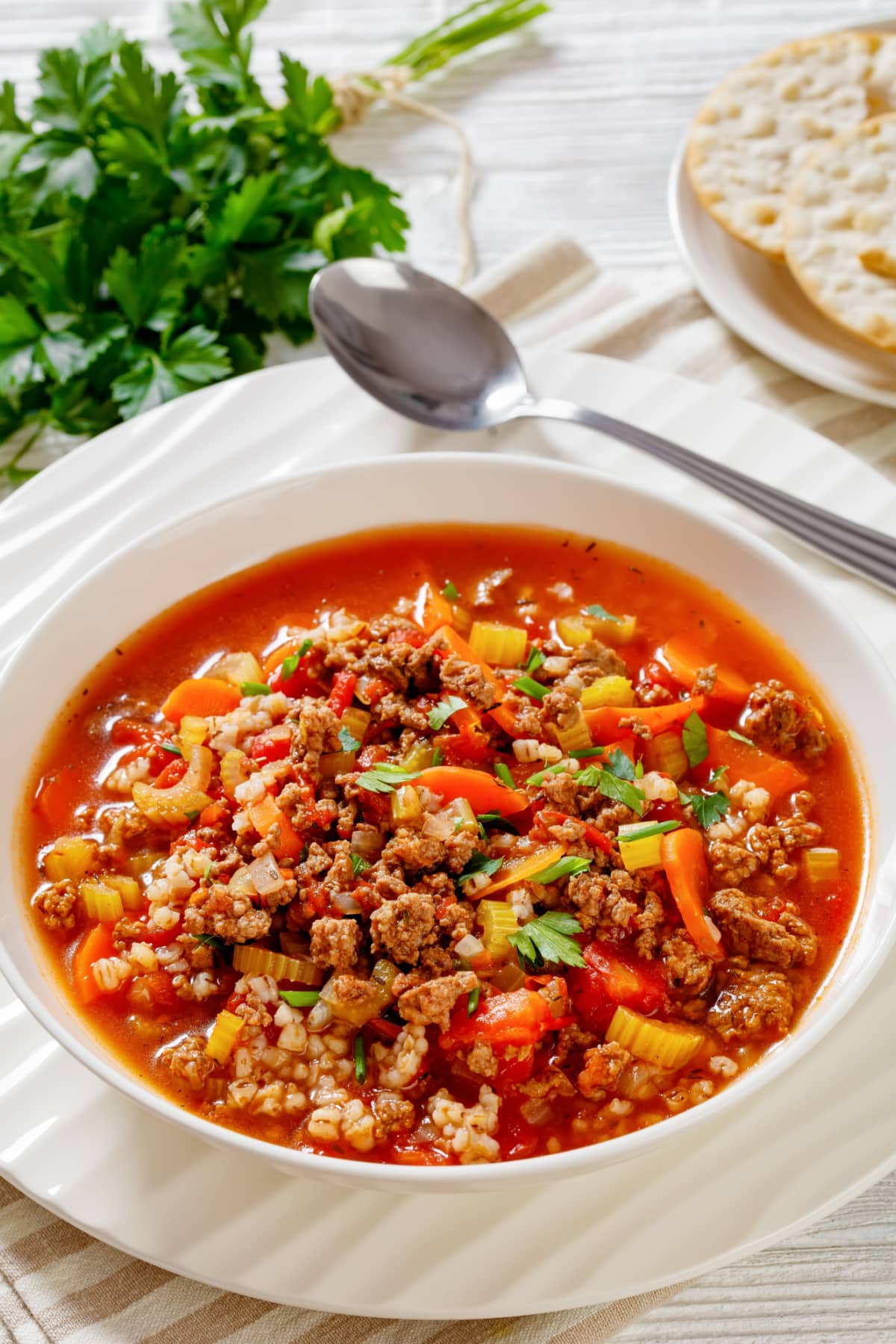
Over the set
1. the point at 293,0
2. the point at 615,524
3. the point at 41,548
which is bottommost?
the point at 615,524

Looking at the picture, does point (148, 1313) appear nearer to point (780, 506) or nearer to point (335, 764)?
point (335, 764)

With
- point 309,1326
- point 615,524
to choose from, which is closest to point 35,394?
point 615,524

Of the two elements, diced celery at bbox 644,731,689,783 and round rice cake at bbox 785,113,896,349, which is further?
round rice cake at bbox 785,113,896,349

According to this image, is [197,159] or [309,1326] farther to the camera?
[197,159]

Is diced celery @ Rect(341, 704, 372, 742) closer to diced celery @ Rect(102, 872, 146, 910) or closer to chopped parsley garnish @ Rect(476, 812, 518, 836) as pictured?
chopped parsley garnish @ Rect(476, 812, 518, 836)

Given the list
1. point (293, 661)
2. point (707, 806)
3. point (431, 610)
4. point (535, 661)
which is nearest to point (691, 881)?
point (707, 806)

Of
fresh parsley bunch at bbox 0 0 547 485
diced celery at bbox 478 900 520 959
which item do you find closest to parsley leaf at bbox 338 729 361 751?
diced celery at bbox 478 900 520 959

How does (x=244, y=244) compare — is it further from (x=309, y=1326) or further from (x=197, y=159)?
(x=309, y=1326)
